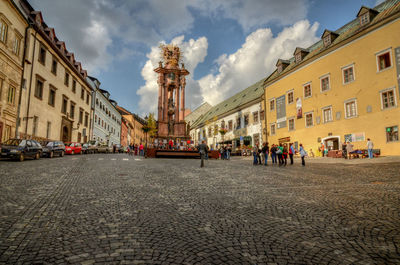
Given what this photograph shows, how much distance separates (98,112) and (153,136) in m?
17.3

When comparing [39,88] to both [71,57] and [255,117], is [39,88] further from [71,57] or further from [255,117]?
[255,117]

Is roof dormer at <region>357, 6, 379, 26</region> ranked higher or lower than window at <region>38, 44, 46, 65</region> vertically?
higher

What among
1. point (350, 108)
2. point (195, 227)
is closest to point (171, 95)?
point (350, 108)

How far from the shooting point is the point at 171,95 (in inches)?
1480

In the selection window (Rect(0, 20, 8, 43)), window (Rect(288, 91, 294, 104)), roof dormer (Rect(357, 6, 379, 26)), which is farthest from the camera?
window (Rect(288, 91, 294, 104))

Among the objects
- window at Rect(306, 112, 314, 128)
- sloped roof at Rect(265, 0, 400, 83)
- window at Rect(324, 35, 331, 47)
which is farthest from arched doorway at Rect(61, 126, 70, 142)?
window at Rect(324, 35, 331, 47)

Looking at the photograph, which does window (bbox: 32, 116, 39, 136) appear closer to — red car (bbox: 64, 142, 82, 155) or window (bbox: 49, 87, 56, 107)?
window (bbox: 49, 87, 56, 107)

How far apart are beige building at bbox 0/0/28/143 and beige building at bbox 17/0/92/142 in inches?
36.4

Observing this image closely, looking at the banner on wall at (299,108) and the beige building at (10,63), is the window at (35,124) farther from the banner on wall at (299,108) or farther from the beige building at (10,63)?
the banner on wall at (299,108)

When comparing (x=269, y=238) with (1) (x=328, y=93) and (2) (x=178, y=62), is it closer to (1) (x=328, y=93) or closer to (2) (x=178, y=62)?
(1) (x=328, y=93)

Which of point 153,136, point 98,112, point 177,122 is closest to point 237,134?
point 177,122

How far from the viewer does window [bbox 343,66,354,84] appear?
23.5 metres

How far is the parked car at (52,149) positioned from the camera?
2035 cm

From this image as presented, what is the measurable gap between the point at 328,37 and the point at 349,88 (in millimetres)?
7183
